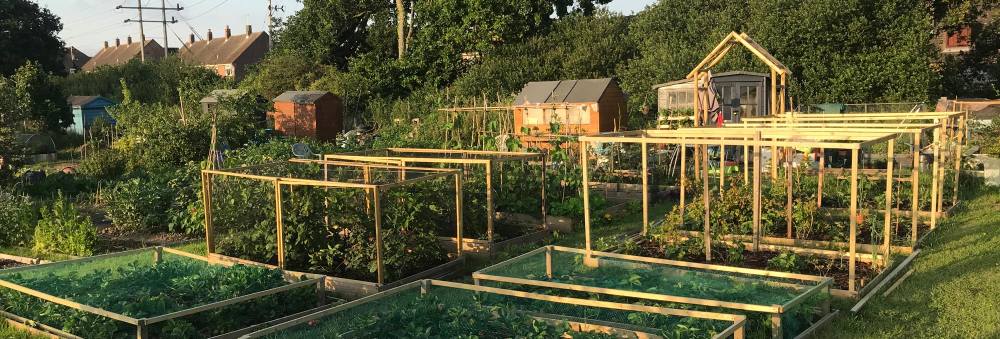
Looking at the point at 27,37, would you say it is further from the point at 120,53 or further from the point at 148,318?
the point at 120,53

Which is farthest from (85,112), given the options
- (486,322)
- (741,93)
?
(486,322)

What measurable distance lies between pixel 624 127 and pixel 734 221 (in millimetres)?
11890

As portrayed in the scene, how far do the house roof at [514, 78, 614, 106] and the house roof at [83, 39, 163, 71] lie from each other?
61.7 meters

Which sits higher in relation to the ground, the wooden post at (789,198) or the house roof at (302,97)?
the house roof at (302,97)

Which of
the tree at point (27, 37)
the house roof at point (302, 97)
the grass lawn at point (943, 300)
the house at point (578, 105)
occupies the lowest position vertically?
the grass lawn at point (943, 300)

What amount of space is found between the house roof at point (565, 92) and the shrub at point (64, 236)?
12.0 meters

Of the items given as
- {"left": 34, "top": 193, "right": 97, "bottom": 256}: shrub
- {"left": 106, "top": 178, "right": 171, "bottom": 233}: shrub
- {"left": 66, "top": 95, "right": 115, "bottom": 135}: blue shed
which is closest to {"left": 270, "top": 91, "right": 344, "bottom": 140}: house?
{"left": 66, "top": 95, "right": 115, "bottom": 135}: blue shed

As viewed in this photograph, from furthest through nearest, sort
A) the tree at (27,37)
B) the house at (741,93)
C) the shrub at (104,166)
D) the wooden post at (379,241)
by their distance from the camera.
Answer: the tree at (27,37) → the house at (741,93) → the shrub at (104,166) → the wooden post at (379,241)

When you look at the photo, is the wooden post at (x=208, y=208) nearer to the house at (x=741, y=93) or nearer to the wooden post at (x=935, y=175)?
the wooden post at (x=935, y=175)

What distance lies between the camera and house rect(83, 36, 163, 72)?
74.3 metres

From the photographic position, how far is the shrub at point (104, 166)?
15.9 metres

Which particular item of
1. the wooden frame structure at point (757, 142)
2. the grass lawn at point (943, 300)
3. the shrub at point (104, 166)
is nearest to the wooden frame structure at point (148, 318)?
the wooden frame structure at point (757, 142)

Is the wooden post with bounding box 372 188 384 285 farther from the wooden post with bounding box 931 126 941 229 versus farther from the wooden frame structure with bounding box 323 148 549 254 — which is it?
the wooden post with bounding box 931 126 941 229

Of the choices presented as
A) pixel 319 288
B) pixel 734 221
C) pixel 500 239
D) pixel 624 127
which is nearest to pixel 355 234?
pixel 319 288
